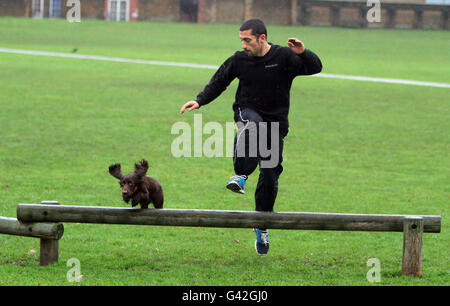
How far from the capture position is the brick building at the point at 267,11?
6731cm

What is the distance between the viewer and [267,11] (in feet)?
227

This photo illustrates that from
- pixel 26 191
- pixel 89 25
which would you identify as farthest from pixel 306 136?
pixel 89 25

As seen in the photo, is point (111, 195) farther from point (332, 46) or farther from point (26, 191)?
point (332, 46)

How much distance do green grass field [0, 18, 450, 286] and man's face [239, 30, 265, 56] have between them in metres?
2.38

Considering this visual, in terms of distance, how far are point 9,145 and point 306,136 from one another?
731 centimetres

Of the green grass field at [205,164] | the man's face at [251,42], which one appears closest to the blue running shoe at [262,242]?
the green grass field at [205,164]

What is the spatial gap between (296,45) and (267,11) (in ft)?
201

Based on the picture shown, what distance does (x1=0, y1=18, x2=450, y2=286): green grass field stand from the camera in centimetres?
945

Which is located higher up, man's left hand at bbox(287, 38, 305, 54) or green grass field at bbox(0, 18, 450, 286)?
man's left hand at bbox(287, 38, 305, 54)

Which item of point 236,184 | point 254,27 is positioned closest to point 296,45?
point 254,27

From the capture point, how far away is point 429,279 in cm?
874

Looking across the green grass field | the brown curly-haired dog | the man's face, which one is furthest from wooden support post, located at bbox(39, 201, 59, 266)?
the man's face

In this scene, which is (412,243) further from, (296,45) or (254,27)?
(254,27)

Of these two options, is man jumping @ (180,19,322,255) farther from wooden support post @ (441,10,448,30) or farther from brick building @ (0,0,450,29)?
wooden support post @ (441,10,448,30)
